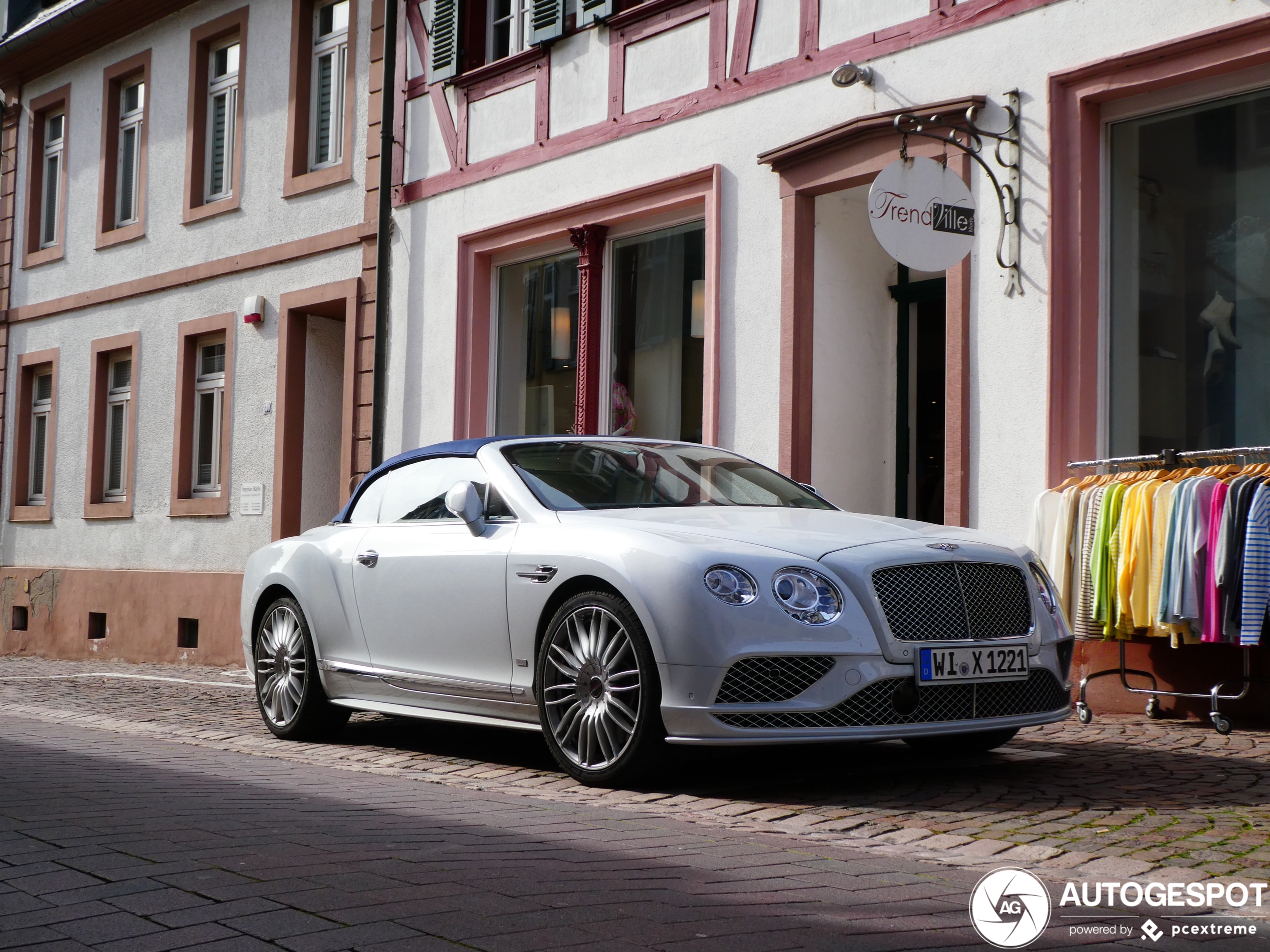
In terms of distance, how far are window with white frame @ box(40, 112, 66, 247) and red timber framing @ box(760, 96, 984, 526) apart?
41.9ft

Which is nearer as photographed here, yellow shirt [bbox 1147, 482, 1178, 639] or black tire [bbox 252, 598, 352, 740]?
yellow shirt [bbox 1147, 482, 1178, 639]

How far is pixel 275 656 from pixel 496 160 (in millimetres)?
6584

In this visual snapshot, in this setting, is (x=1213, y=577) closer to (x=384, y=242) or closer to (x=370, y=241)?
(x=384, y=242)

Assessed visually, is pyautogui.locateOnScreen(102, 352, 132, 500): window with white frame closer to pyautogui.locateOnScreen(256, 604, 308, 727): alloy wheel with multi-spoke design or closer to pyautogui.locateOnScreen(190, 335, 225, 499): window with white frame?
pyautogui.locateOnScreen(190, 335, 225, 499): window with white frame

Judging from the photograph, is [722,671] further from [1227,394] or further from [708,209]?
[708,209]

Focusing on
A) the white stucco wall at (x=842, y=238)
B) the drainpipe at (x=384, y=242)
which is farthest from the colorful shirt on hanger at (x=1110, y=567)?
the drainpipe at (x=384, y=242)

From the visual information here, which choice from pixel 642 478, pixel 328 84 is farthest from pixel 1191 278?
pixel 328 84

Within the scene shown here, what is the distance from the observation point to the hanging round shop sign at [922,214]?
897 cm

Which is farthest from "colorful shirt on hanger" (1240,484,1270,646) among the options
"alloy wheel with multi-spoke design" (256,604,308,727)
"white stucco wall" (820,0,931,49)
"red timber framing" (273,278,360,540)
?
"red timber framing" (273,278,360,540)

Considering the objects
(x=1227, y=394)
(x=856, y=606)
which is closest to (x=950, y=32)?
(x=1227, y=394)

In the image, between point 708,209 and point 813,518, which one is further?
point 708,209

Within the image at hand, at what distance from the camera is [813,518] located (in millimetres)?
6555

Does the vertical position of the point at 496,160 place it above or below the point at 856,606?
above

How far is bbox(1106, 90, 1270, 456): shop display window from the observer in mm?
8711
